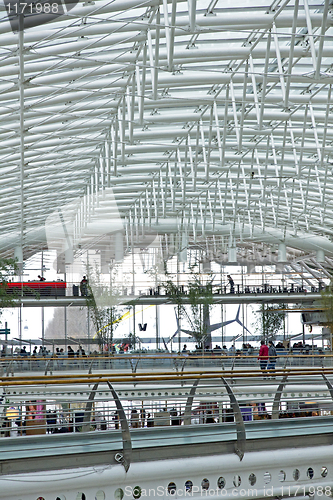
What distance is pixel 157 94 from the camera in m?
20.3

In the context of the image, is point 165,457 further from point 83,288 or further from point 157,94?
point 83,288

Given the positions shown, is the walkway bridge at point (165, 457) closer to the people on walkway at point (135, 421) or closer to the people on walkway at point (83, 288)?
the people on walkway at point (135, 421)

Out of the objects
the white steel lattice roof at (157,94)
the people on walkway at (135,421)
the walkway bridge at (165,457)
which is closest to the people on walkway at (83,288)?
the white steel lattice roof at (157,94)

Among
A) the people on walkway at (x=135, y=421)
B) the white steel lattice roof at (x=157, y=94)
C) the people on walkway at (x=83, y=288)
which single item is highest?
the white steel lattice roof at (x=157, y=94)

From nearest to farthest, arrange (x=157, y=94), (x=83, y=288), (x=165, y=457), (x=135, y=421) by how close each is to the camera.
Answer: (x=135, y=421)
(x=165, y=457)
(x=157, y=94)
(x=83, y=288)

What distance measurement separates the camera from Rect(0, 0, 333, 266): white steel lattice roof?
18.3 meters

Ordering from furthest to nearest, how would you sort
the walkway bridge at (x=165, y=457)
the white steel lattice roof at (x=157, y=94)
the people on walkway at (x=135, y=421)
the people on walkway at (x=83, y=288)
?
the people on walkway at (x=83, y=288) → the white steel lattice roof at (x=157, y=94) → the people on walkway at (x=135, y=421) → the walkway bridge at (x=165, y=457)

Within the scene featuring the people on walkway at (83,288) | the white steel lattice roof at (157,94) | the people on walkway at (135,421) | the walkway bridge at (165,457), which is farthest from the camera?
the people on walkway at (83,288)

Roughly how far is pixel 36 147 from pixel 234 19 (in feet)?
48.6

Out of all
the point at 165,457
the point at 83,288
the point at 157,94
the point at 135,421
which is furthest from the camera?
the point at 83,288

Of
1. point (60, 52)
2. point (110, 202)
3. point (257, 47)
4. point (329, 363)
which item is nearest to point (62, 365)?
point (329, 363)

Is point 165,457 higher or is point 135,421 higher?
point 135,421

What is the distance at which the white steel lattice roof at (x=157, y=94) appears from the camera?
18297 mm

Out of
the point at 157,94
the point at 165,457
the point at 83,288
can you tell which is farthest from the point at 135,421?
the point at 83,288
